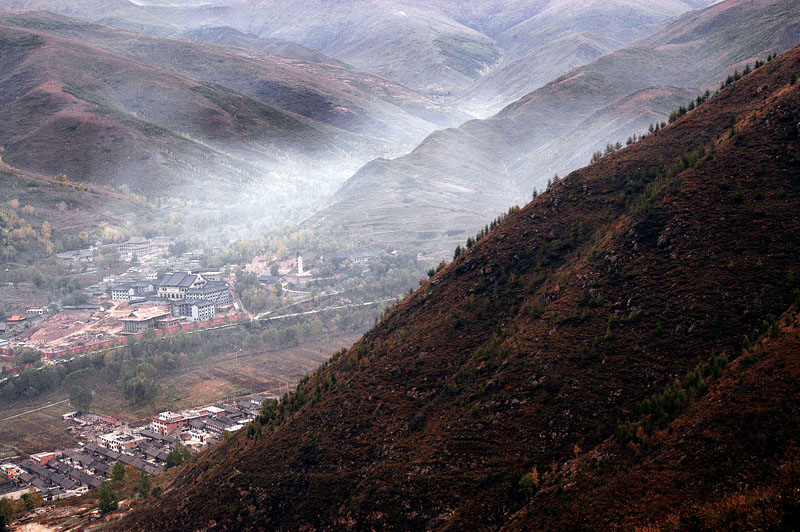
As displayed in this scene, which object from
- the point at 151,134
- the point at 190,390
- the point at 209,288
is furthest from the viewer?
the point at 151,134

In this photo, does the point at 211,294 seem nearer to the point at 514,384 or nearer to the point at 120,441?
the point at 120,441

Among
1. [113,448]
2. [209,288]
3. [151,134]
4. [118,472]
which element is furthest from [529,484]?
[151,134]

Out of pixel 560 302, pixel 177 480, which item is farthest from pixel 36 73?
pixel 560 302

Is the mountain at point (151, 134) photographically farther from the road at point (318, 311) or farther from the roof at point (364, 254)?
the road at point (318, 311)

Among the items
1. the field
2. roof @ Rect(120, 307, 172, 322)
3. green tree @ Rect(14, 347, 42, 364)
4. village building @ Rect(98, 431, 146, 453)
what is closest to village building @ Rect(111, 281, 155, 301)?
roof @ Rect(120, 307, 172, 322)

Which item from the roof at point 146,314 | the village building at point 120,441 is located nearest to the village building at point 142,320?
the roof at point 146,314

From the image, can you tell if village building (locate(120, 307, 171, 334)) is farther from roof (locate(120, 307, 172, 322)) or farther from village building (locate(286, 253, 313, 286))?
village building (locate(286, 253, 313, 286))

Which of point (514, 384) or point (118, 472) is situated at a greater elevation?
point (514, 384)
